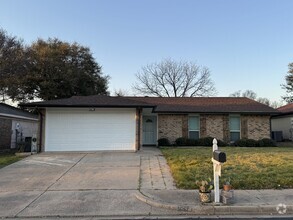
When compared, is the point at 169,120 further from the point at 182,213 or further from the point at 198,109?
the point at 182,213

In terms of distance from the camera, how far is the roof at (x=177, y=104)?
1594 centimetres

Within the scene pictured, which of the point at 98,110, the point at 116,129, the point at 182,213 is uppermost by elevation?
the point at 98,110

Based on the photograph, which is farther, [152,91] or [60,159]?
[152,91]

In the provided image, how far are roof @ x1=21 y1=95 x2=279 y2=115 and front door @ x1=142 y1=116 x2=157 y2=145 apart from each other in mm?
1019

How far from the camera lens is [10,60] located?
26609 mm

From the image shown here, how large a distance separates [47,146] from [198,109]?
10.9m

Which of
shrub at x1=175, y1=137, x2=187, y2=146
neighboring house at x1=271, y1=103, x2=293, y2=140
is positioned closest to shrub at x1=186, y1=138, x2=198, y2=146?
shrub at x1=175, y1=137, x2=187, y2=146

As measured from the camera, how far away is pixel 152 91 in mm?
42031

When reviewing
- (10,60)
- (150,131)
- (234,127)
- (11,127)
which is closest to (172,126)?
(150,131)

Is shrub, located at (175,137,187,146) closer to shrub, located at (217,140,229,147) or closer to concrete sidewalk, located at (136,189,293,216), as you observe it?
shrub, located at (217,140,229,147)

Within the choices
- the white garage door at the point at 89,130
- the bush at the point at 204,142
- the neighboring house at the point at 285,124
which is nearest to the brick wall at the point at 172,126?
the bush at the point at 204,142

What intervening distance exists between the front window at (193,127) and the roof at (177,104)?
0.72 meters

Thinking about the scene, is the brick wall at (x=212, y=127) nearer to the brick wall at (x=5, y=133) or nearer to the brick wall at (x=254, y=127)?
the brick wall at (x=254, y=127)

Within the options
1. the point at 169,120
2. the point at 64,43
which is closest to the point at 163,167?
the point at 169,120
